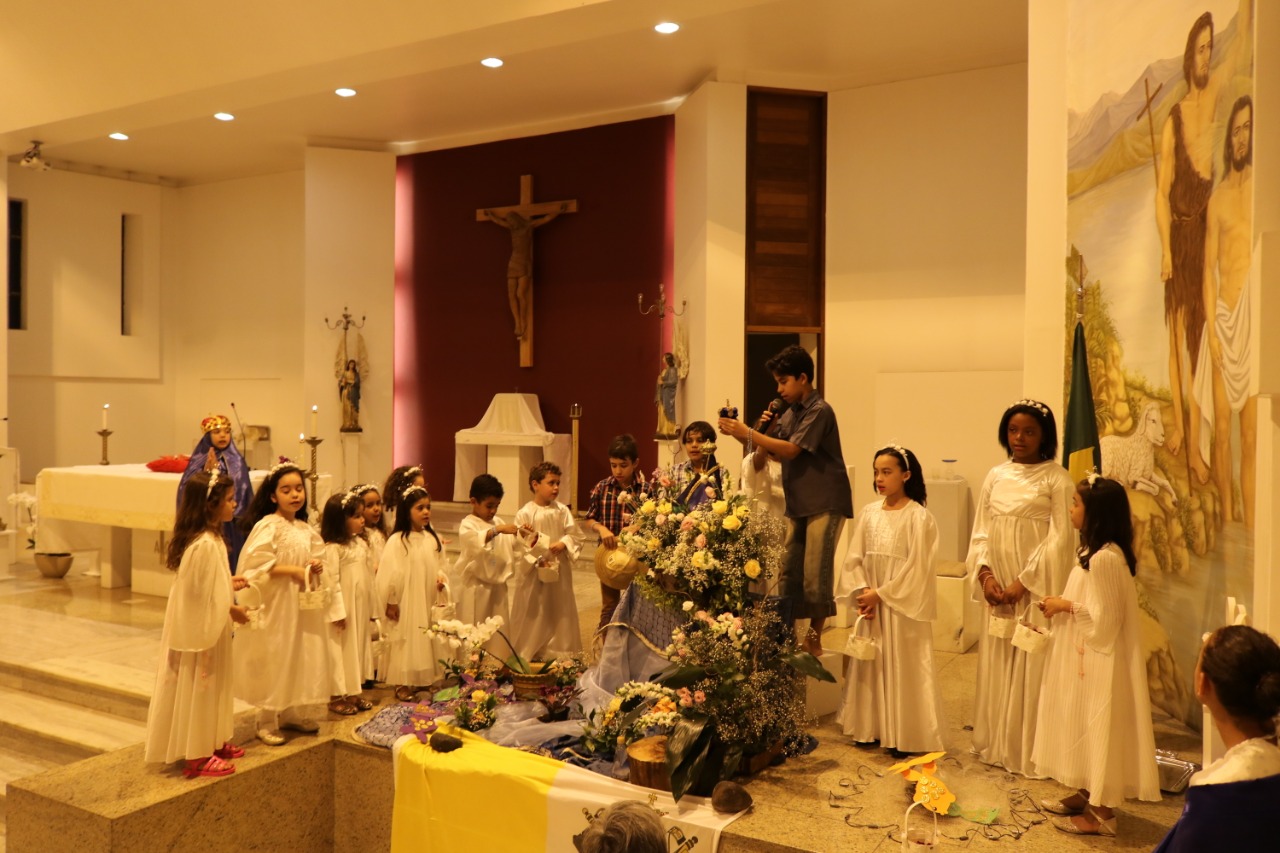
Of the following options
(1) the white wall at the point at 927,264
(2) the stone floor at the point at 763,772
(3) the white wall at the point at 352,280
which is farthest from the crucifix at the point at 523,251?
(2) the stone floor at the point at 763,772

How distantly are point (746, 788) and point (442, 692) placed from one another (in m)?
1.78

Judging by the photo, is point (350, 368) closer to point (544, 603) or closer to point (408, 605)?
point (544, 603)

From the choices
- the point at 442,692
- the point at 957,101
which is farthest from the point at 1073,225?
the point at 957,101

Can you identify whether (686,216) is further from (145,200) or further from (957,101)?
(145,200)

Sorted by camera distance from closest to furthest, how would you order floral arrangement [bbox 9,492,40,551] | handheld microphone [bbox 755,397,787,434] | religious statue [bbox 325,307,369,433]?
handheld microphone [bbox 755,397,787,434] → floral arrangement [bbox 9,492,40,551] → religious statue [bbox 325,307,369,433]

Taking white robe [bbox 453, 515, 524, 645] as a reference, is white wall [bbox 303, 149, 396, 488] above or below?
above

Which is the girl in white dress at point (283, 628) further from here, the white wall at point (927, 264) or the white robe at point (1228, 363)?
the white wall at point (927, 264)

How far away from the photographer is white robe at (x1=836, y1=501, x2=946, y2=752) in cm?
491

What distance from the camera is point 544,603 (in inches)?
248

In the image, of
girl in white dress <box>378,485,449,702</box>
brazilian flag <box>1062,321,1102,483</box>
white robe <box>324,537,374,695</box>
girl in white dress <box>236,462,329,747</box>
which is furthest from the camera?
girl in white dress <box>378,485,449,702</box>

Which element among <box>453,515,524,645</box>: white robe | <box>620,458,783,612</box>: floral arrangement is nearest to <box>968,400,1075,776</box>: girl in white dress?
<box>620,458,783,612</box>: floral arrangement

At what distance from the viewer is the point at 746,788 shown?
4562 mm

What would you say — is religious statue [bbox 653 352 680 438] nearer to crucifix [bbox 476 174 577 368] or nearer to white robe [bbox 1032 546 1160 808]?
crucifix [bbox 476 174 577 368]

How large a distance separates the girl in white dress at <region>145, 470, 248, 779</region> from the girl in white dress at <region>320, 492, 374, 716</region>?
0.64m
